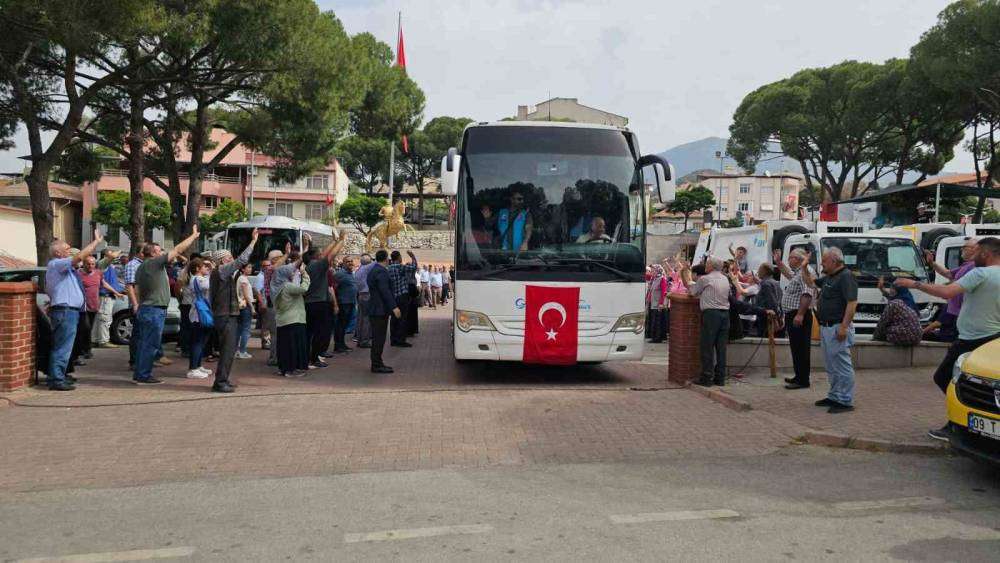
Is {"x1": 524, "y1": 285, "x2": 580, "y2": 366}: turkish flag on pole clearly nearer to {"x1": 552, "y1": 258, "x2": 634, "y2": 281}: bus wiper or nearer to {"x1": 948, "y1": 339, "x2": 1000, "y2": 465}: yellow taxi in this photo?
{"x1": 552, "y1": 258, "x2": 634, "y2": 281}: bus wiper

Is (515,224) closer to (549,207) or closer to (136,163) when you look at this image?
(549,207)

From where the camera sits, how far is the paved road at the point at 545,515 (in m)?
4.25

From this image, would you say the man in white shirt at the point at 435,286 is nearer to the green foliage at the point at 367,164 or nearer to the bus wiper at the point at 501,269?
the bus wiper at the point at 501,269

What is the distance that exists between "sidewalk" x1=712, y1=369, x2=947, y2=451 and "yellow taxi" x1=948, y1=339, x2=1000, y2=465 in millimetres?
1003

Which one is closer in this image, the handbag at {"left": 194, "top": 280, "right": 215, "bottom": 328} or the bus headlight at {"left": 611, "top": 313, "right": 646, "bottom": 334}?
the bus headlight at {"left": 611, "top": 313, "right": 646, "bottom": 334}

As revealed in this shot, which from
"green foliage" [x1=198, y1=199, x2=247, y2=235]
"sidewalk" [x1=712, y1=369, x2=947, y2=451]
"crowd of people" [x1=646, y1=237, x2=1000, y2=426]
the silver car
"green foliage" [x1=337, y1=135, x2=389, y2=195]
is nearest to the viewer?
"crowd of people" [x1=646, y1=237, x2=1000, y2=426]

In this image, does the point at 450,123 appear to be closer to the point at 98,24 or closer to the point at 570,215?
Answer: the point at 98,24

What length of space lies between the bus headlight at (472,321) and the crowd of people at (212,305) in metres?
1.46

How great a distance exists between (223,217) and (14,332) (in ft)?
162

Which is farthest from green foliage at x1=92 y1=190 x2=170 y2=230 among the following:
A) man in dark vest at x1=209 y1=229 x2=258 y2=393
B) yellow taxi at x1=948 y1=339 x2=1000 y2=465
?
yellow taxi at x1=948 y1=339 x2=1000 y2=465

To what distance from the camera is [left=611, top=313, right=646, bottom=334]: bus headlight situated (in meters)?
9.95

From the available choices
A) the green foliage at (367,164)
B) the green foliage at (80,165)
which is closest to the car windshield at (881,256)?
the green foliage at (80,165)

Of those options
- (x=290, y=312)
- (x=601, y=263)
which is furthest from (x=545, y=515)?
(x=290, y=312)

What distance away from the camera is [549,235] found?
9875 mm
